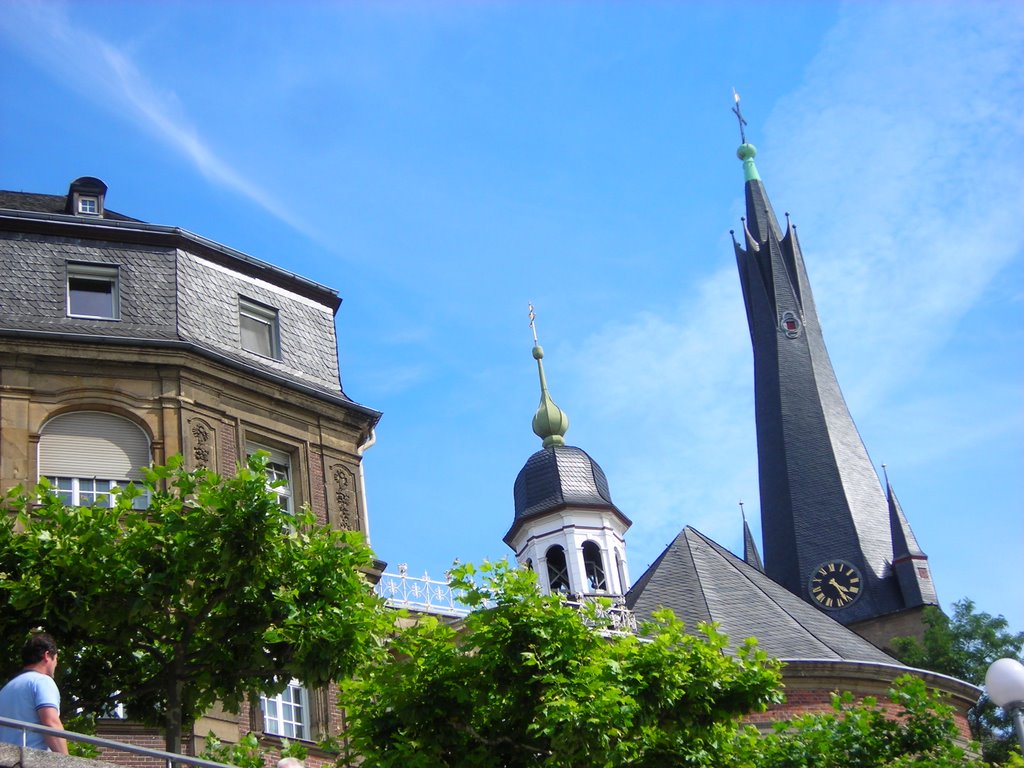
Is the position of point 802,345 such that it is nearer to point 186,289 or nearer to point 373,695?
point 186,289

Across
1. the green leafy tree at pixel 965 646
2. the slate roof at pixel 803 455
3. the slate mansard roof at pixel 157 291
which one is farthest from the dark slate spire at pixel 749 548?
the slate mansard roof at pixel 157 291

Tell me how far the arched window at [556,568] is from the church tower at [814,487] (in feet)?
97.3

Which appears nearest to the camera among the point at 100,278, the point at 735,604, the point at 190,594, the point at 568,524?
the point at 190,594

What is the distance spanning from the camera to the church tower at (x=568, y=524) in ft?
171

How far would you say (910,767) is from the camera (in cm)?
2273

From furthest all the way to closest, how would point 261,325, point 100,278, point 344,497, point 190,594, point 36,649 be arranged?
point 261,325 → point 344,497 → point 100,278 → point 190,594 → point 36,649

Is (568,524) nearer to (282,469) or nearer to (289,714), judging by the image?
(282,469)

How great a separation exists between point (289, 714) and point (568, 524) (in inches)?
993

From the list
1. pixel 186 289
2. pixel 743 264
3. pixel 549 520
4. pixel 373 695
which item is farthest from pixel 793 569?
pixel 373 695

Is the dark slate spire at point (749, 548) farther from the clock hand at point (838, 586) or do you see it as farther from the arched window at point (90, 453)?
the arched window at point (90, 453)

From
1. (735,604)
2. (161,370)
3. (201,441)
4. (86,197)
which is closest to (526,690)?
(201,441)

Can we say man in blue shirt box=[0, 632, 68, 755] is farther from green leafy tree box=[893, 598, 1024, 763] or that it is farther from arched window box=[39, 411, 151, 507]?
green leafy tree box=[893, 598, 1024, 763]

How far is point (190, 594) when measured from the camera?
19078 millimetres

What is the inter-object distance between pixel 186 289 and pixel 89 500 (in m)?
4.43
